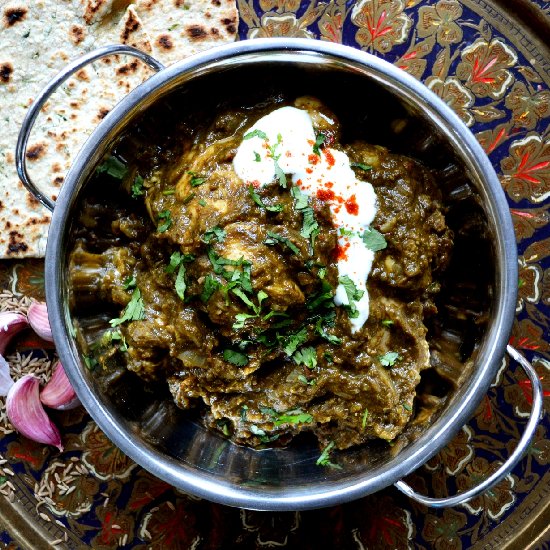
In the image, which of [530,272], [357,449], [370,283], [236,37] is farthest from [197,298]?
[530,272]

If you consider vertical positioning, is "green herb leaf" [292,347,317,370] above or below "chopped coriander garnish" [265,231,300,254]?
below

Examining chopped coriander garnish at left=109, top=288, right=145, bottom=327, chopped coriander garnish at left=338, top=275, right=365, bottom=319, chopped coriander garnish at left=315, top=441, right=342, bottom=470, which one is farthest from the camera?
chopped coriander garnish at left=315, top=441, right=342, bottom=470

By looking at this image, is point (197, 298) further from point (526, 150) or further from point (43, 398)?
point (526, 150)

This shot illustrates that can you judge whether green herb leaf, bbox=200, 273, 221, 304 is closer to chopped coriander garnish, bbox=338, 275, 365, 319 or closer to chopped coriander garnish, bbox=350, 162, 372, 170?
chopped coriander garnish, bbox=338, 275, 365, 319

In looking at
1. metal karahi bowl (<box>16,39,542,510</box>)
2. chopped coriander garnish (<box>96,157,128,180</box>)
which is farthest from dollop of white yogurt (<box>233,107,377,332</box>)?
chopped coriander garnish (<box>96,157,128,180</box>)

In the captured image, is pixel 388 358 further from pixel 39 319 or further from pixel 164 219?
pixel 39 319

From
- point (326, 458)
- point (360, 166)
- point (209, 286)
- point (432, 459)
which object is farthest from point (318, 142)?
point (432, 459)
